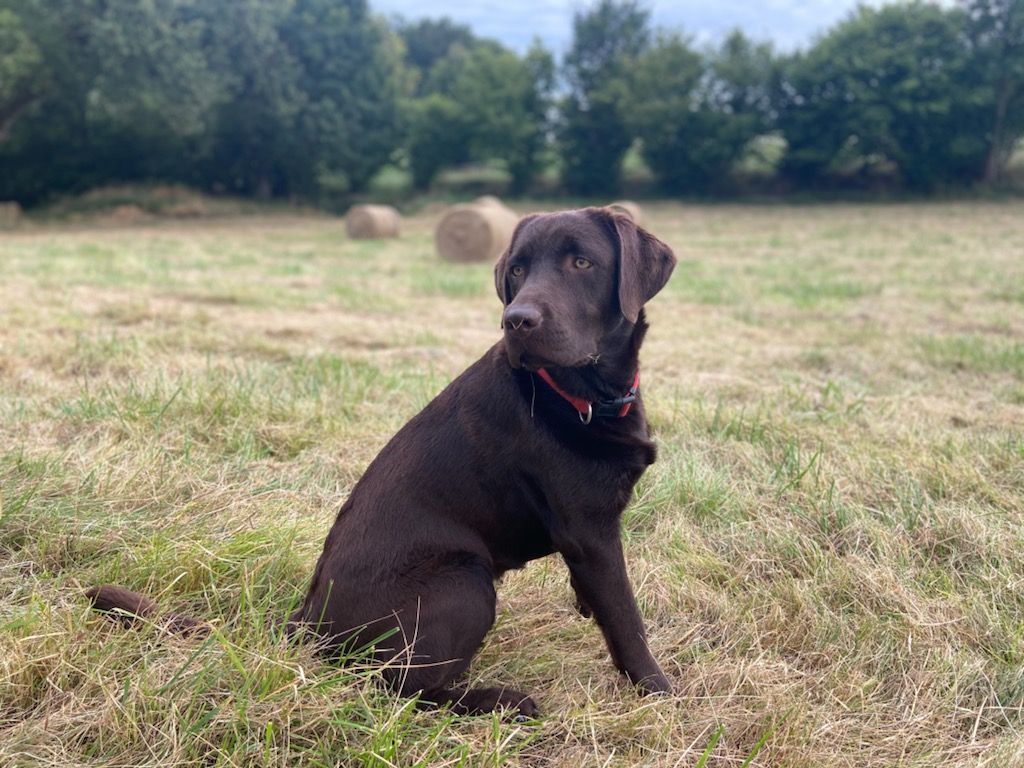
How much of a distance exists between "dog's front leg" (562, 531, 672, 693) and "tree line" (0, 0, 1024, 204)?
2938cm

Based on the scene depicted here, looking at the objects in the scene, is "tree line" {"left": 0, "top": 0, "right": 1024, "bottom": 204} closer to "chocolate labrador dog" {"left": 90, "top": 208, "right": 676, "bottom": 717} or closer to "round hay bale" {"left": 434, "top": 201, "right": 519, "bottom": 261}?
"round hay bale" {"left": 434, "top": 201, "right": 519, "bottom": 261}

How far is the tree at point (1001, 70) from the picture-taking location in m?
35.2

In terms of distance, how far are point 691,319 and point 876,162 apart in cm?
3347

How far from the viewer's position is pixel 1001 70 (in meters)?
35.3

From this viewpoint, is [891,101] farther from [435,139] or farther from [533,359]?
[533,359]

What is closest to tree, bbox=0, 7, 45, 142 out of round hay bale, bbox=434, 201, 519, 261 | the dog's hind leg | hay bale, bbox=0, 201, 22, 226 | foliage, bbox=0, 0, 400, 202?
foliage, bbox=0, 0, 400, 202

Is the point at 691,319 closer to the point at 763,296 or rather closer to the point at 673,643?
the point at 763,296

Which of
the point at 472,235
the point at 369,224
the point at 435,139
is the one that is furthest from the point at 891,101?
the point at 472,235

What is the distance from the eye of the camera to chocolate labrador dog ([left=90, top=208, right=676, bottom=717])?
2.49 metres

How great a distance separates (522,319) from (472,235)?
15049 millimetres

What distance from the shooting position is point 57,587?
2.78 metres

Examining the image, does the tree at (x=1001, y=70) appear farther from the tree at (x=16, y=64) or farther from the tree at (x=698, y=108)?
the tree at (x=16, y=64)

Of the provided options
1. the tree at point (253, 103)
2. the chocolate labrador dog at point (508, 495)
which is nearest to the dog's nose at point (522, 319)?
the chocolate labrador dog at point (508, 495)

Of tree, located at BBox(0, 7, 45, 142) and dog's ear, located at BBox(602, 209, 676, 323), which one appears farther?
tree, located at BBox(0, 7, 45, 142)
